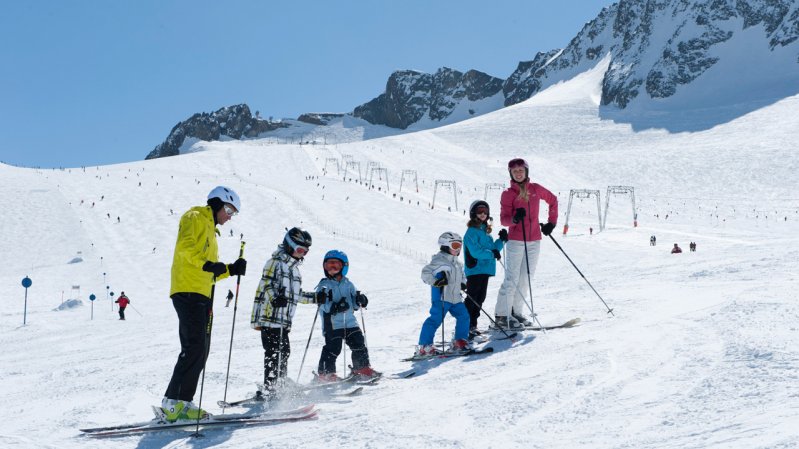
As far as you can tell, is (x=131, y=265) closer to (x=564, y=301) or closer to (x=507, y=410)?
(x=564, y=301)

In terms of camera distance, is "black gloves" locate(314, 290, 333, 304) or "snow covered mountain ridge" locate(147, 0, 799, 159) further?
"snow covered mountain ridge" locate(147, 0, 799, 159)

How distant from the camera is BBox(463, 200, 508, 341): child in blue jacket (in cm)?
751

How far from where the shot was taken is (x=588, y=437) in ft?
11.7

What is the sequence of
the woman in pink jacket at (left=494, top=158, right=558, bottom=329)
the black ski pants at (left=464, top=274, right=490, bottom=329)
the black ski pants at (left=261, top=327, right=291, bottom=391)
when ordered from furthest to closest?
the woman in pink jacket at (left=494, top=158, right=558, bottom=329)
the black ski pants at (left=464, top=274, right=490, bottom=329)
the black ski pants at (left=261, top=327, right=291, bottom=391)

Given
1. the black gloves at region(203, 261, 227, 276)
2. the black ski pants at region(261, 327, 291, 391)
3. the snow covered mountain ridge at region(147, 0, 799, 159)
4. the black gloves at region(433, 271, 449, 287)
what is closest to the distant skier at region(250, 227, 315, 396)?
the black ski pants at region(261, 327, 291, 391)

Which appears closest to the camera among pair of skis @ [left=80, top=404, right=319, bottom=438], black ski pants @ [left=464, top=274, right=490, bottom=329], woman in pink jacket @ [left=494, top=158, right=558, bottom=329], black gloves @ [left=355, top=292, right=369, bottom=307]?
pair of skis @ [left=80, top=404, right=319, bottom=438]

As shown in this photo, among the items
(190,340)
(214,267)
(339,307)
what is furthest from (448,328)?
(214,267)

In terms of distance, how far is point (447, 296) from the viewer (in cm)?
695

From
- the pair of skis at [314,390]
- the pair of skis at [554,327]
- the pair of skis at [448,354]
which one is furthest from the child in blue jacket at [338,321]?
the pair of skis at [554,327]

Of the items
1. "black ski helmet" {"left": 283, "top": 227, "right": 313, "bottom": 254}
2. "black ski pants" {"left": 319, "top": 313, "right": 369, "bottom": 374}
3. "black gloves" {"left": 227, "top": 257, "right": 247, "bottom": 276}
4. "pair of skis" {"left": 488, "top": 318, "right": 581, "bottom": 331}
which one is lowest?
"pair of skis" {"left": 488, "top": 318, "right": 581, "bottom": 331}

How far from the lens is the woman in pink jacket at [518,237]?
7.76m

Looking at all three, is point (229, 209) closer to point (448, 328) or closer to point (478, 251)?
point (478, 251)

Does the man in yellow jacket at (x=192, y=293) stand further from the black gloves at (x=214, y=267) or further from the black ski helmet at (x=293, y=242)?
the black ski helmet at (x=293, y=242)

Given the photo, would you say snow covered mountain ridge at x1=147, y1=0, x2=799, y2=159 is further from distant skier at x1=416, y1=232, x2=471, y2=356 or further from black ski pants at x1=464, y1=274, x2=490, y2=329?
distant skier at x1=416, y1=232, x2=471, y2=356
